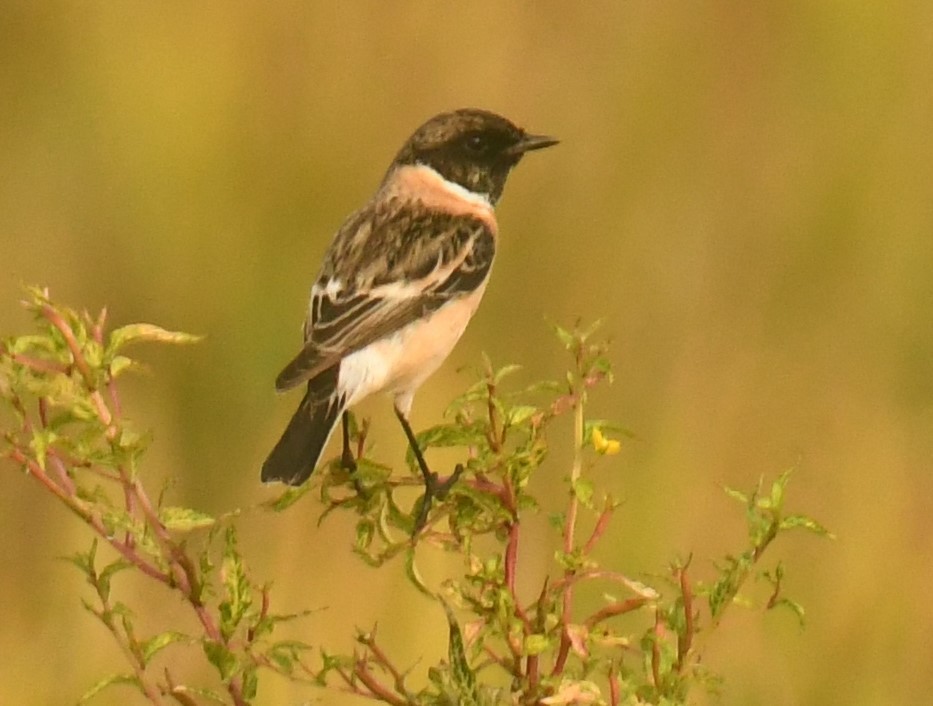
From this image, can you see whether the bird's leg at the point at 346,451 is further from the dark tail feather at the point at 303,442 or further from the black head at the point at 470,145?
the black head at the point at 470,145

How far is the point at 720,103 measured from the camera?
3.88 metres

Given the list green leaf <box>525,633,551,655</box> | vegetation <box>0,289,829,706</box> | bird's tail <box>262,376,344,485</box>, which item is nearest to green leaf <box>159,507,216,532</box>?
vegetation <box>0,289,829,706</box>

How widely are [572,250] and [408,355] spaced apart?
0.84 m

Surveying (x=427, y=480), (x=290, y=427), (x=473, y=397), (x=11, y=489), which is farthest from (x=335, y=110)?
(x=473, y=397)

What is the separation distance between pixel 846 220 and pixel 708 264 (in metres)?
0.35

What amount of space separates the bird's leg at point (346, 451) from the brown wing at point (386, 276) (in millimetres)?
127

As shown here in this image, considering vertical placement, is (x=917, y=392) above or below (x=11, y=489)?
above

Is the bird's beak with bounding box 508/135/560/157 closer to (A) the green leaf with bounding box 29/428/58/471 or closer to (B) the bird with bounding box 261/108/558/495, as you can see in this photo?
(B) the bird with bounding box 261/108/558/495

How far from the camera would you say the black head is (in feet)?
11.1

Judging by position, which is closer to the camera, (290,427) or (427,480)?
(427,480)

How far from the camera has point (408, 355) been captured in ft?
9.45

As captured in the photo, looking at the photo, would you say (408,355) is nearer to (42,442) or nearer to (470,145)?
(470,145)

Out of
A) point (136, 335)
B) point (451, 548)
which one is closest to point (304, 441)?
point (451, 548)

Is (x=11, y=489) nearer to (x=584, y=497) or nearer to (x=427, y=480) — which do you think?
(x=427, y=480)
